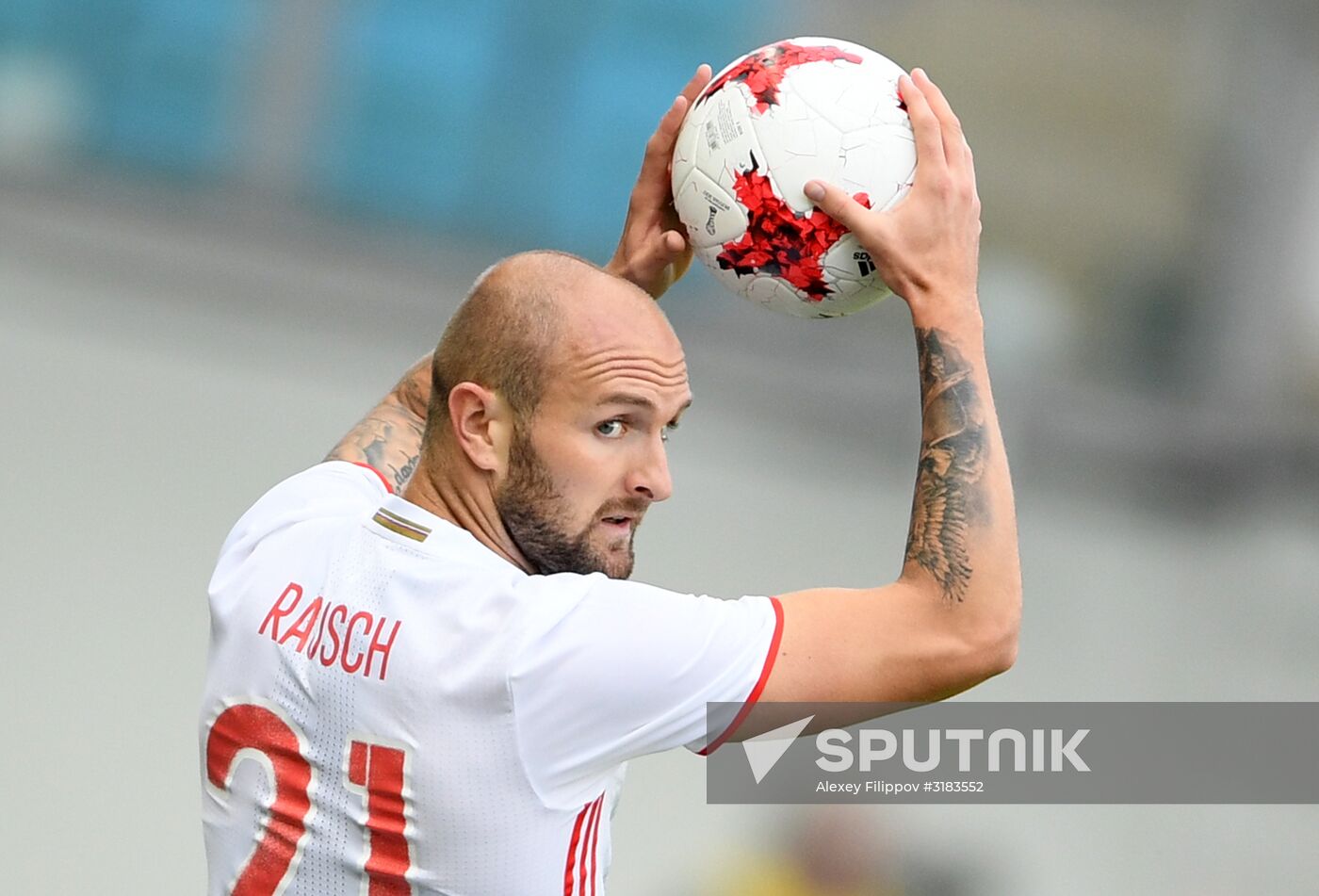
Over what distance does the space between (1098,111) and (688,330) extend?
2.68m

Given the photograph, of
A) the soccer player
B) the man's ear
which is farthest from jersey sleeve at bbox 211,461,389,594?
the man's ear

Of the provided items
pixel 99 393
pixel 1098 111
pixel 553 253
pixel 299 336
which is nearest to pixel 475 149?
pixel 299 336

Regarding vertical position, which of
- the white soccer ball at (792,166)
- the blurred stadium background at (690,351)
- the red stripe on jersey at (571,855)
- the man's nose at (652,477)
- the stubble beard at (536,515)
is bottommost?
the red stripe on jersey at (571,855)

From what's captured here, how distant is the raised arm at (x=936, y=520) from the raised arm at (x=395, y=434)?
0.82 metres

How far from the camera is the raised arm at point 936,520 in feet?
6.44

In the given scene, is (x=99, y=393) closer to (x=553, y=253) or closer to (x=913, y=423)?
(x=913, y=423)

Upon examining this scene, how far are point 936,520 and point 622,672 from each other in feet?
1.47

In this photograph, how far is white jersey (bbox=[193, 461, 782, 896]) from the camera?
6.30 ft

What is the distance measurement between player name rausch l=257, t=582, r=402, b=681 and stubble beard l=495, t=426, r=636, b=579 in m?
0.22

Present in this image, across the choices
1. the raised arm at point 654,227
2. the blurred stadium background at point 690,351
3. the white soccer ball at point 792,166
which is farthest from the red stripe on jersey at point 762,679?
the blurred stadium background at point 690,351

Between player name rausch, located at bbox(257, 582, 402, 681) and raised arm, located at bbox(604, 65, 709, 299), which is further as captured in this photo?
raised arm, located at bbox(604, 65, 709, 299)

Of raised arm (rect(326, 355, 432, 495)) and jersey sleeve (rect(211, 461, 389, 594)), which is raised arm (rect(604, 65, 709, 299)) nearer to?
raised arm (rect(326, 355, 432, 495))

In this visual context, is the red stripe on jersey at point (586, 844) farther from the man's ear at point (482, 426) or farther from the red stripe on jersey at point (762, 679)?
the man's ear at point (482, 426)

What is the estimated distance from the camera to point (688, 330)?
7.28 m
